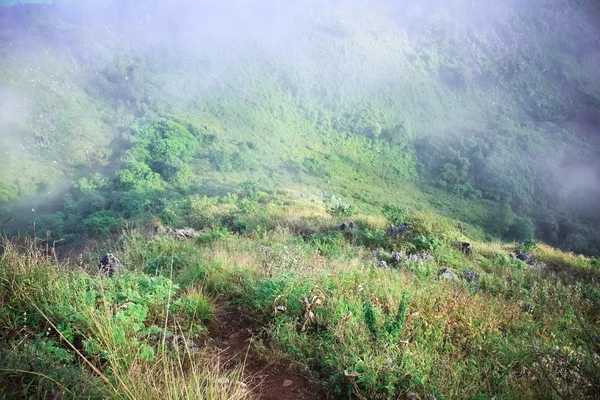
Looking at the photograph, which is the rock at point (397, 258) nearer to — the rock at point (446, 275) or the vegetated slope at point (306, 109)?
the rock at point (446, 275)

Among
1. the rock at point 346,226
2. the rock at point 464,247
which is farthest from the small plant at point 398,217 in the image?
the rock at point 464,247

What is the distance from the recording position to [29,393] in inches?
99.7

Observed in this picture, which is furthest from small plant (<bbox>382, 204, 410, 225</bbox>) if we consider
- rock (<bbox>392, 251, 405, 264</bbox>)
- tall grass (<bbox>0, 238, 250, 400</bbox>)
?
tall grass (<bbox>0, 238, 250, 400</bbox>)

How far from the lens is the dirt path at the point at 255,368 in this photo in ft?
10.9

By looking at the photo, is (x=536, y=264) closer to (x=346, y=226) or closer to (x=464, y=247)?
(x=464, y=247)

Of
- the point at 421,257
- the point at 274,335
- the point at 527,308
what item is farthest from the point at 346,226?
the point at 274,335

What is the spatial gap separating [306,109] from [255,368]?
226 ft

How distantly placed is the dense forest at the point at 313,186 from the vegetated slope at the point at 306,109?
0.47 meters

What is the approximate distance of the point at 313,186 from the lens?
154 feet

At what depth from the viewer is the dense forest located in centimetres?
344

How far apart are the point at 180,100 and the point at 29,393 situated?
63.0 meters

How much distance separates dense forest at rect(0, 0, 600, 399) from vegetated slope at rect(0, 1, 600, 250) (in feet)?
1.54

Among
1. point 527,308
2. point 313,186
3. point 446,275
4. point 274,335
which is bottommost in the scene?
point 313,186

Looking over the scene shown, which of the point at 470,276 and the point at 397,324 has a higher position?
the point at 397,324
